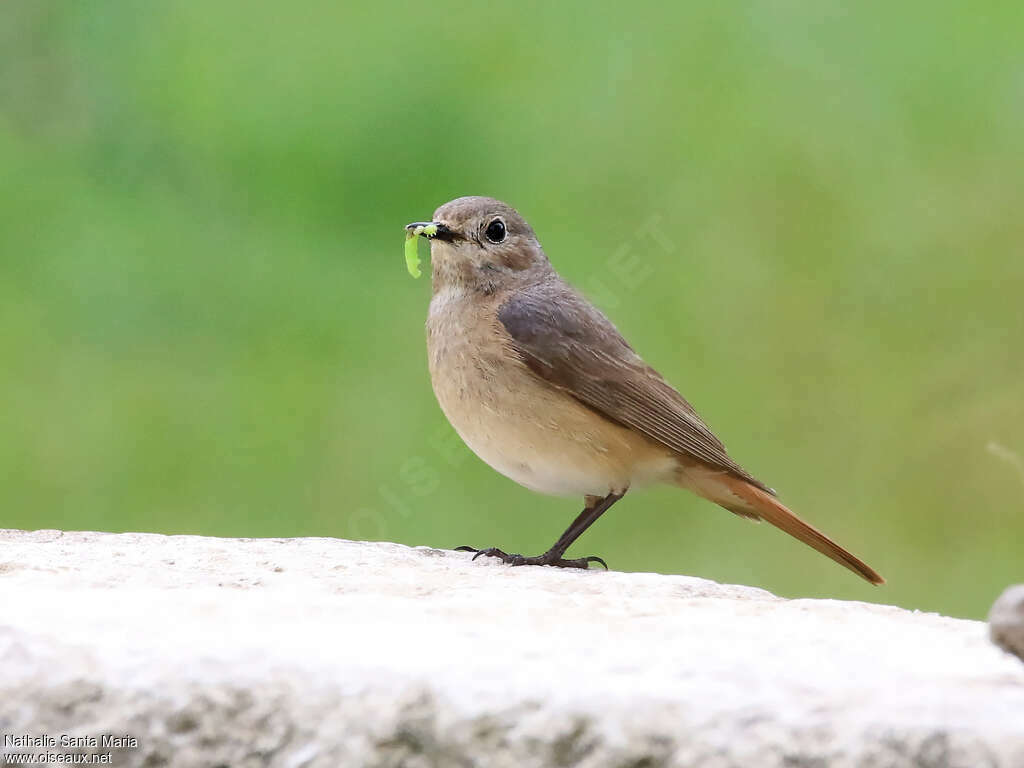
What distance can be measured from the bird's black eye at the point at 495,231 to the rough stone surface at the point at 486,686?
6.28ft

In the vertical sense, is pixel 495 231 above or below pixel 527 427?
above

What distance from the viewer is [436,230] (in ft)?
14.1

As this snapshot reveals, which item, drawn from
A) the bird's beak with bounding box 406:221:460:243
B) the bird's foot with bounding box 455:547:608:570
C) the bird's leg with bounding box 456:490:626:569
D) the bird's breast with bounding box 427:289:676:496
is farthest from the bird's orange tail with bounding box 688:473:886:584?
the bird's beak with bounding box 406:221:460:243

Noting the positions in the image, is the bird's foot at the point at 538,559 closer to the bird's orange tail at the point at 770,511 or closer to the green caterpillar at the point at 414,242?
the bird's orange tail at the point at 770,511

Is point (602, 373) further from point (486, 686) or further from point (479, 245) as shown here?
point (486, 686)

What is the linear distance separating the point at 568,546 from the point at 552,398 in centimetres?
45

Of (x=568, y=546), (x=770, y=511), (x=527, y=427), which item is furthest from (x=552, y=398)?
(x=770, y=511)

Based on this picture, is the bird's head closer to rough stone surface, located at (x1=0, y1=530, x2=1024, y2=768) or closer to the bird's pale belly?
the bird's pale belly

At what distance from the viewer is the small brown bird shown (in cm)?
409

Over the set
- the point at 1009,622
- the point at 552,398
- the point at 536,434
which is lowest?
the point at 1009,622

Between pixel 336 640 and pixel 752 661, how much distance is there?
0.68 m

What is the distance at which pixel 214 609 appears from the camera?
254 centimetres

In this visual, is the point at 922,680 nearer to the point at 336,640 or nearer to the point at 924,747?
the point at 924,747

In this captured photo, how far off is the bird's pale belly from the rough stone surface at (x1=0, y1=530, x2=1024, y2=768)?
1364mm
